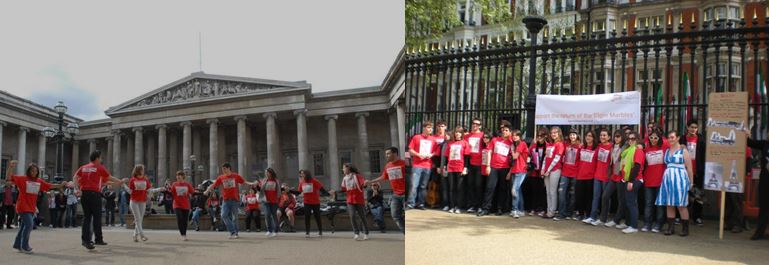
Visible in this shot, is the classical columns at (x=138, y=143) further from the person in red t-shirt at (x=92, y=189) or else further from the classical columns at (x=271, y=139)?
the classical columns at (x=271, y=139)

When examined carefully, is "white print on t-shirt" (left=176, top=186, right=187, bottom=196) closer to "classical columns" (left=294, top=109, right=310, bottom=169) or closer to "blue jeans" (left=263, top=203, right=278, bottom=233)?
"blue jeans" (left=263, top=203, right=278, bottom=233)

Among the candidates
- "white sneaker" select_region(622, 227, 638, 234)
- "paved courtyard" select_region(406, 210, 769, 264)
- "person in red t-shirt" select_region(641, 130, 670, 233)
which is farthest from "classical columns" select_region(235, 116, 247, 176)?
"person in red t-shirt" select_region(641, 130, 670, 233)

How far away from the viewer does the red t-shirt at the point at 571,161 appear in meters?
8.51

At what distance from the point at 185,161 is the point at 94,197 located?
0.27 metres

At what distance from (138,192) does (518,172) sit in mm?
7194

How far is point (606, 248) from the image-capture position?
6250 mm

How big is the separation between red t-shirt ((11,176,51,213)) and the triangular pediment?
28cm

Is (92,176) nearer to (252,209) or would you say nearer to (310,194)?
(252,209)

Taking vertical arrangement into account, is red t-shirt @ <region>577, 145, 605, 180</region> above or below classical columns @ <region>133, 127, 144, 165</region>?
below

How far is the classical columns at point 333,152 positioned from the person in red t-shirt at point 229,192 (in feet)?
0.85

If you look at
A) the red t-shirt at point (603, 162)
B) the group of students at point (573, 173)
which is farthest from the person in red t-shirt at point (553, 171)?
the red t-shirt at point (603, 162)

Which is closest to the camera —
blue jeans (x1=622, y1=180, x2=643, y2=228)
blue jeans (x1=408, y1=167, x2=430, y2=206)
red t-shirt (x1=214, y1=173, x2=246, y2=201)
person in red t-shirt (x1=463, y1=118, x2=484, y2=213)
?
red t-shirt (x1=214, y1=173, x2=246, y2=201)

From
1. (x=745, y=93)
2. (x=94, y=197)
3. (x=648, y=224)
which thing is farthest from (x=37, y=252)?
(x=745, y=93)

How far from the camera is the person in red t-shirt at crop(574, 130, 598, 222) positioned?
8.38 metres
